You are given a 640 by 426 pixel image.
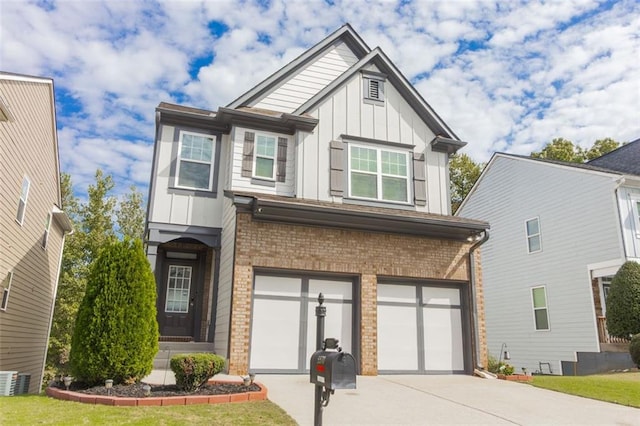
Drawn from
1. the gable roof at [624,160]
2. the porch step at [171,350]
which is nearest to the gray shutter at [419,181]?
the porch step at [171,350]

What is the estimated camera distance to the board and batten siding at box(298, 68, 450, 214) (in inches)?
476

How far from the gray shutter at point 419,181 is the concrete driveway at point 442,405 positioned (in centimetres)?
500

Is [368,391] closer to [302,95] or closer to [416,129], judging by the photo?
[416,129]

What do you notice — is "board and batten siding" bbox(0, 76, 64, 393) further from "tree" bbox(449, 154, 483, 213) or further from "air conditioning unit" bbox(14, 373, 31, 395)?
"tree" bbox(449, 154, 483, 213)

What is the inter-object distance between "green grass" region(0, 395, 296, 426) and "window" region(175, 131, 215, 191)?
6.66m

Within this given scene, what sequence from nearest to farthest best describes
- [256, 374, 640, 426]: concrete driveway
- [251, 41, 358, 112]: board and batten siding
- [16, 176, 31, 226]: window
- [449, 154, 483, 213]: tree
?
1. [256, 374, 640, 426]: concrete driveway
2. [16, 176, 31, 226]: window
3. [251, 41, 358, 112]: board and batten siding
4. [449, 154, 483, 213]: tree

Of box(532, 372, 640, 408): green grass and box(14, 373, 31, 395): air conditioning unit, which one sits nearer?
box(532, 372, 640, 408): green grass

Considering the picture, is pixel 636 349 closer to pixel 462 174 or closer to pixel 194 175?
pixel 194 175

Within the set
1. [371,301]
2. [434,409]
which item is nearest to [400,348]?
[371,301]

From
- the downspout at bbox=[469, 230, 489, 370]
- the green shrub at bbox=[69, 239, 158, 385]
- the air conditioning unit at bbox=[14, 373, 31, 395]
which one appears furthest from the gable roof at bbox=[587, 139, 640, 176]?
the air conditioning unit at bbox=[14, 373, 31, 395]

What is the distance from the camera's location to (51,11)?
9000 millimetres

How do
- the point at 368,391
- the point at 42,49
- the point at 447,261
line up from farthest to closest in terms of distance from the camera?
1. the point at 447,261
2. the point at 42,49
3. the point at 368,391

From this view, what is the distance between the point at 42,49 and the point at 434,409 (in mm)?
10211

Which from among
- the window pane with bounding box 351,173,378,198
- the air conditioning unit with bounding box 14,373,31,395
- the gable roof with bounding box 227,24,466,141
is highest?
the gable roof with bounding box 227,24,466,141
